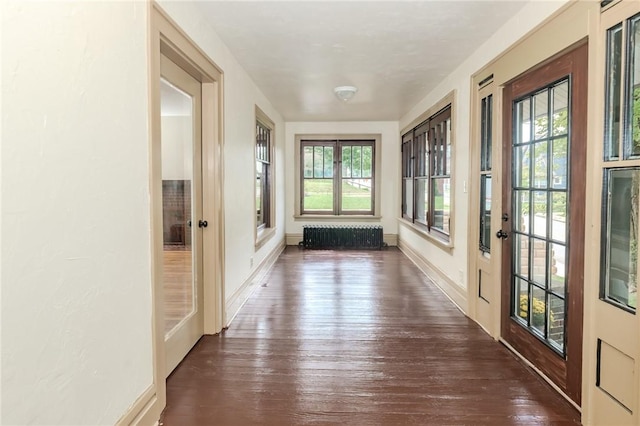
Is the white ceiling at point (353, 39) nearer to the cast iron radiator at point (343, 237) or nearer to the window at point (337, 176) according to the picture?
the window at point (337, 176)

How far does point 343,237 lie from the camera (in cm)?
798

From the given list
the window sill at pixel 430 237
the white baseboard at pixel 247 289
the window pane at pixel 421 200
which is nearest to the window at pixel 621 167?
the window sill at pixel 430 237

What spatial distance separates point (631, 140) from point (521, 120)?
1165mm

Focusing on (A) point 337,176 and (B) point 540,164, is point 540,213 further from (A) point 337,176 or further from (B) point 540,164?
(A) point 337,176

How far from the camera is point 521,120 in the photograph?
293 cm

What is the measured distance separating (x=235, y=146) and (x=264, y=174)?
2448 millimetres

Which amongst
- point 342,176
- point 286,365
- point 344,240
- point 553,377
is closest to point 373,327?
point 286,365

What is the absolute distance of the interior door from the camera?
8.93 ft

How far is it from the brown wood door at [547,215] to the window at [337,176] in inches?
204

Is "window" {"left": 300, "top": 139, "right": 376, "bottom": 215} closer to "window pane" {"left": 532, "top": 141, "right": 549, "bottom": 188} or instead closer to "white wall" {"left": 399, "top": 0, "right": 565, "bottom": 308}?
"white wall" {"left": 399, "top": 0, "right": 565, "bottom": 308}

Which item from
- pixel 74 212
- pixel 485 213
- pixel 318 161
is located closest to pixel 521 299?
pixel 485 213

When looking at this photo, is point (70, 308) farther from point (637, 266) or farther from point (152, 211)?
point (637, 266)

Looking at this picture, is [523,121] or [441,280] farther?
[441,280]

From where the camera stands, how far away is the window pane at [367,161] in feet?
27.0
